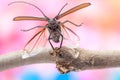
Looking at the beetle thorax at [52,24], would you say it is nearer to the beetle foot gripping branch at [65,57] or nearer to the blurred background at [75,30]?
the beetle foot gripping branch at [65,57]

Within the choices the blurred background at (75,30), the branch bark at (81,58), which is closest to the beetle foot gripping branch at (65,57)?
the branch bark at (81,58)

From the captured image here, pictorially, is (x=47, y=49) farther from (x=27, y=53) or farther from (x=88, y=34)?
(x=88, y=34)

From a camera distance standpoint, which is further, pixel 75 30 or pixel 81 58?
pixel 75 30

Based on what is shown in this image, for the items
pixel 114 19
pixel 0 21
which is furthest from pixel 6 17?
pixel 114 19

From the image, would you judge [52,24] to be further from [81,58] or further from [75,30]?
[75,30]

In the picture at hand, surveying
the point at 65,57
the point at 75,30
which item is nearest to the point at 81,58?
the point at 65,57

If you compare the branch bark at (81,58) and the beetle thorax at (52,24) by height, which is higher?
the beetle thorax at (52,24)

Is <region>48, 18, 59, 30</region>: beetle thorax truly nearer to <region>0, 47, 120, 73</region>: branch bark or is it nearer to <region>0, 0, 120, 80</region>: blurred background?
<region>0, 47, 120, 73</region>: branch bark
